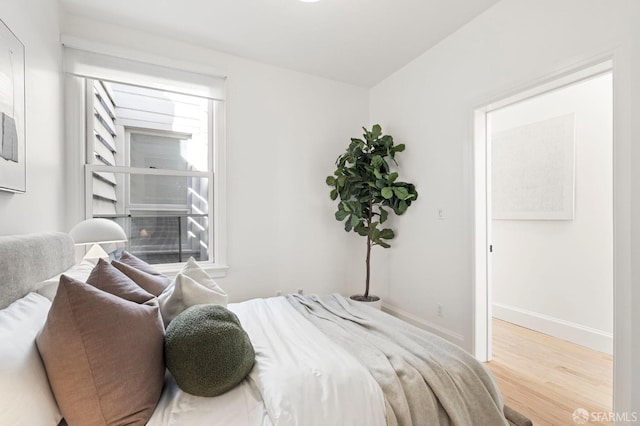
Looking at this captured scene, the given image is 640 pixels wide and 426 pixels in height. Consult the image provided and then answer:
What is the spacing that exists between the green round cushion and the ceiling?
2339 mm

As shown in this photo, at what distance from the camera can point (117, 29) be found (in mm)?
2625

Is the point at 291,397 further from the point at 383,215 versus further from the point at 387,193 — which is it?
the point at 383,215

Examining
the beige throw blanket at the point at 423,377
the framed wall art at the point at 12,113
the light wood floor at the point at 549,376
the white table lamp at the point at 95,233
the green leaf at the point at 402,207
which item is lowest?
the light wood floor at the point at 549,376

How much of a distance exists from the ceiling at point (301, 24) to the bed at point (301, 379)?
77.1 inches

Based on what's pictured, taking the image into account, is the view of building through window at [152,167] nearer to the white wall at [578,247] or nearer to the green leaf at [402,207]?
the green leaf at [402,207]

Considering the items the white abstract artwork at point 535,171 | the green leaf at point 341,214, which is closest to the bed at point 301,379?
the green leaf at point 341,214

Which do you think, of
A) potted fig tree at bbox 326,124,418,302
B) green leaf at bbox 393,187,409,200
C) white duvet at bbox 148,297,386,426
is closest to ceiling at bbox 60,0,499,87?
potted fig tree at bbox 326,124,418,302

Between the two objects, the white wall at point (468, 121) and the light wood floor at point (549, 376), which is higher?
the white wall at point (468, 121)

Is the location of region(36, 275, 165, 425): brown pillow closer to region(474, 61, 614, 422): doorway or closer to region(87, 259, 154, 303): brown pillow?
region(87, 259, 154, 303): brown pillow

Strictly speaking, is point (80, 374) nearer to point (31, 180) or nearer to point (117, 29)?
point (31, 180)

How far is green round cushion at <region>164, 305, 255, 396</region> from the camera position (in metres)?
1.01

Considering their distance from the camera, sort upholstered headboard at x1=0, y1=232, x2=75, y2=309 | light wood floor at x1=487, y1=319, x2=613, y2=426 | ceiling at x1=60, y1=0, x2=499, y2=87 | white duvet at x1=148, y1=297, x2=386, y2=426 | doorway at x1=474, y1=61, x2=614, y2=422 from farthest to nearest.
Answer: doorway at x1=474, y1=61, x2=614, y2=422, ceiling at x1=60, y1=0, x2=499, y2=87, light wood floor at x1=487, y1=319, x2=613, y2=426, upholstered headboard at x1=0, y1=232, x2=75, y2=309, white duvet at x1=148, y1=297, x2=386, y2=426

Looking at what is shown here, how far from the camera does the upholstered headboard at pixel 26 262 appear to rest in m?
1.10

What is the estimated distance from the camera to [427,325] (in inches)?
119
